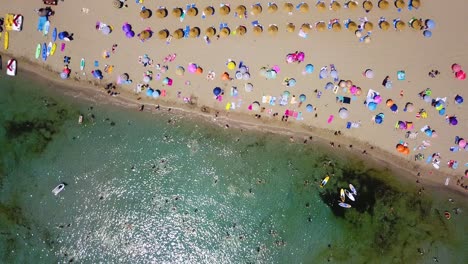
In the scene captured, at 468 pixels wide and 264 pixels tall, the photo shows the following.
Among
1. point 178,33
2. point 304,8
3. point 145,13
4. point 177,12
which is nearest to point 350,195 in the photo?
point 304,8

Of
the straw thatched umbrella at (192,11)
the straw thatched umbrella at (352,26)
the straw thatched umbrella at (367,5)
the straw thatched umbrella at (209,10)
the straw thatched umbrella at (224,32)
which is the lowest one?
the straw thatched umbrella at (224,32)

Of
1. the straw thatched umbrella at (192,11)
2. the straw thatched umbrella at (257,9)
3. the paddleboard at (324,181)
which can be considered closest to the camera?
the straw thatched umbrella at (192,11)

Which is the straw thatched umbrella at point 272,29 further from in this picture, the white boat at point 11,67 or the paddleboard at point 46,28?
the white boat at point 11,67

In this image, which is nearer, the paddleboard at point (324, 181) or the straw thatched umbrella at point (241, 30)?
the straw thatched umbrella at point (241, 30)

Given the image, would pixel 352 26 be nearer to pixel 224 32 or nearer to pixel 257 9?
pixel 257 9

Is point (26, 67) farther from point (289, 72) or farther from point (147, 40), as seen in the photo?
point (289, 72)

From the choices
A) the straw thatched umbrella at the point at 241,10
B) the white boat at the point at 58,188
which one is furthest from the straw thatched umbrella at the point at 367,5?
the white boat at the point at 58,188
